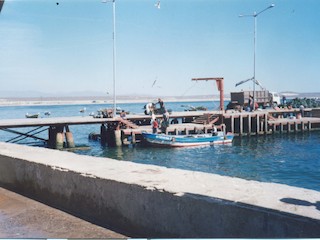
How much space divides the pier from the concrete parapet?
26.0m

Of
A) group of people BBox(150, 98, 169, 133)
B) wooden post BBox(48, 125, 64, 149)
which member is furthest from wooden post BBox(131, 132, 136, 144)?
wooden post BBox(48, 125, 64, 149)

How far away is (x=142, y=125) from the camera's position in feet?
132

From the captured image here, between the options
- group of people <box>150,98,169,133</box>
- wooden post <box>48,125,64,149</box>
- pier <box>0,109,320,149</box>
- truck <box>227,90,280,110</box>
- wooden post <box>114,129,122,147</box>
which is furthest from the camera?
truck <box>227,90,280,110</box>

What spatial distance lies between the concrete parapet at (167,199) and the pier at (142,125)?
85.5 ft

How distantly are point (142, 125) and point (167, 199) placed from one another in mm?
35873

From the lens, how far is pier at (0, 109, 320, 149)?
32125 mm

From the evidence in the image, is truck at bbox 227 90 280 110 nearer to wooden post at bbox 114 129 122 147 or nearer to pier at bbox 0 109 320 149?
pier at bbox 0 109 320 149

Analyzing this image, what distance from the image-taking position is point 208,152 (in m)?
30.6

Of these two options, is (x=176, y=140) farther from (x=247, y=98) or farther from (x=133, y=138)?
(x=247, y=98)

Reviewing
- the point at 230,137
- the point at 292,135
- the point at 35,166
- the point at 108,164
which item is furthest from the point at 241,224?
the point at 292,135

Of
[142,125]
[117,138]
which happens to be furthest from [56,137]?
[142,125]

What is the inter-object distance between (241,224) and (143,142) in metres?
29.8

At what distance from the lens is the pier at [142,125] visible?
32.1 m

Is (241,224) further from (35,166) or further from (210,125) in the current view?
(210,125)
